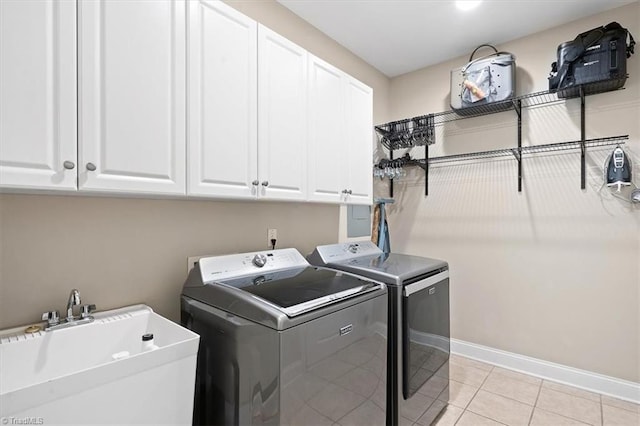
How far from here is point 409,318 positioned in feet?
5.74

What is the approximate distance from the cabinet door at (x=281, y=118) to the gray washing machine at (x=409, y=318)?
570 millimetres

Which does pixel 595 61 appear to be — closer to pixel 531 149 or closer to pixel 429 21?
pixel 531 149

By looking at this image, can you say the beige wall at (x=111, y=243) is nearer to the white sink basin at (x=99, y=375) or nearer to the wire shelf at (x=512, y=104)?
the white sink basin at (x=99, y=375)

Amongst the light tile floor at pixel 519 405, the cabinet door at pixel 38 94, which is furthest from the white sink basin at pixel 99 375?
the light tile floor at pixel 519 405

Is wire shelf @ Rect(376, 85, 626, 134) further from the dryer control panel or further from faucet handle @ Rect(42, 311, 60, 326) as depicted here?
faucet handle @ Rect(42, 311, 60, 326)

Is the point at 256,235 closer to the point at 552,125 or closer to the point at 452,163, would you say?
the point at 452,163

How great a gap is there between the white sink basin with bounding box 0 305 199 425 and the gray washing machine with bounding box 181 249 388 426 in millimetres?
199

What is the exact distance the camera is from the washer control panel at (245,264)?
60.1 inches

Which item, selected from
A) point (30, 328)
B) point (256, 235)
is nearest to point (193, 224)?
point (256, 235)

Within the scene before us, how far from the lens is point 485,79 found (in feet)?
8.48

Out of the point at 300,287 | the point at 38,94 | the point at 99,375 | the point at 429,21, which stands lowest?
the point at 99,375

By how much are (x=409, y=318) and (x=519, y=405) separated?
1.22 metres

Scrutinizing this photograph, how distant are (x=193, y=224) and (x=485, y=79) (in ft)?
8.02

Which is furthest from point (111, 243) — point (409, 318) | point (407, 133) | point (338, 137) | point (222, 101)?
point (407, 133)
